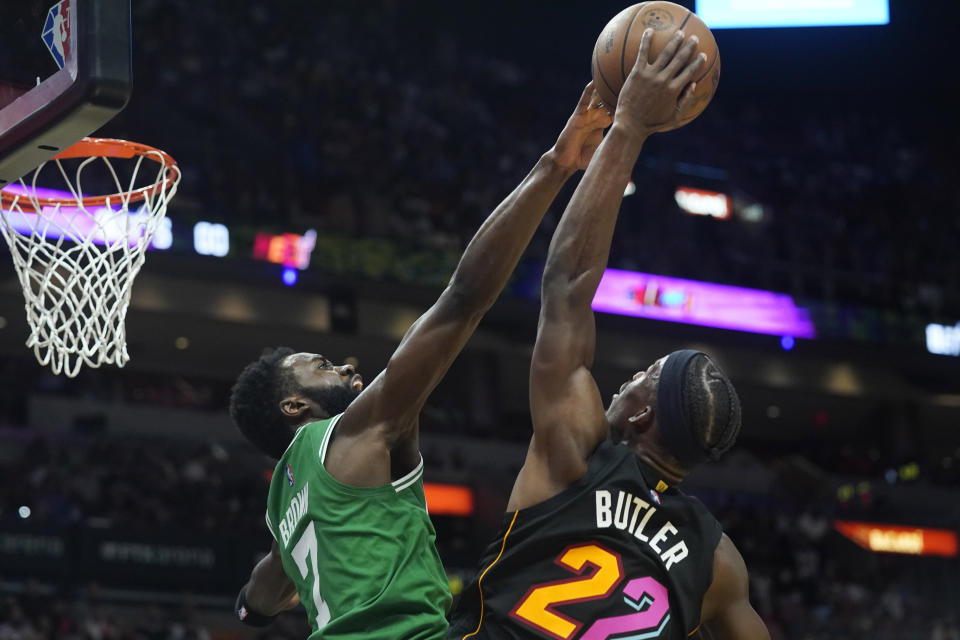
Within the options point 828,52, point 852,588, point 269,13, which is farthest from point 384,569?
point 828,52

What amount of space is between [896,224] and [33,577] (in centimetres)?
1542

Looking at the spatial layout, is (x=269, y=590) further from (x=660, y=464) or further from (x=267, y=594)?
(x=660, y=464)

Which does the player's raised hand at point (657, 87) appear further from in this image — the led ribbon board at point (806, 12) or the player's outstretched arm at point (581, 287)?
the led ribbon board at point (806, 12)

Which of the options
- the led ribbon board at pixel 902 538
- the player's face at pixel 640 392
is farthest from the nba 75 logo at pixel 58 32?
the led ribbon board at pixel 902 538

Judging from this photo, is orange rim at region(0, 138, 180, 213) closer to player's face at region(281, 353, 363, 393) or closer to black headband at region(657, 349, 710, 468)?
player's face at region(281, 353, 363, 393)

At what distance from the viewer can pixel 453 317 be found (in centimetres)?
297

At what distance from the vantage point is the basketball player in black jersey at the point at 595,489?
2.76m

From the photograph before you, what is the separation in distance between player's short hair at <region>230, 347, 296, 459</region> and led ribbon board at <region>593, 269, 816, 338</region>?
14854 mm

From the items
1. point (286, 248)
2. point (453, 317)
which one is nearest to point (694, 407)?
point (453, 317)

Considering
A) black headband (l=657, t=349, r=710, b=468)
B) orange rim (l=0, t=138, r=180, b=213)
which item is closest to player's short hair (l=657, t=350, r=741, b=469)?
black headband (l=657, t=349, r=710, b=468)

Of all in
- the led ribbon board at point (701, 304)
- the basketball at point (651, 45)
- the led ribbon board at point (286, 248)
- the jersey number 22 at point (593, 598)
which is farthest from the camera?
the led ribbon board at point (701, 304)

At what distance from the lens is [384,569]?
2.86m

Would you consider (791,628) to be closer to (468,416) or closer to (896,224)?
(468,416)

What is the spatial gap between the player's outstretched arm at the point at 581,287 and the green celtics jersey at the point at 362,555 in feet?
0.97
